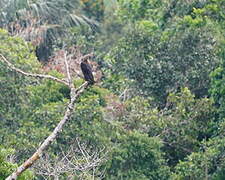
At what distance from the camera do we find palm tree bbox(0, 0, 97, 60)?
2376 centimetres

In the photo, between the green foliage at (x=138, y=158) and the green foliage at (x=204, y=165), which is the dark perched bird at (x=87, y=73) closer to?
the green foliage at (x=138, y=158)

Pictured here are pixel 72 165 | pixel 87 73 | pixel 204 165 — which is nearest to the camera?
pixel 87 73

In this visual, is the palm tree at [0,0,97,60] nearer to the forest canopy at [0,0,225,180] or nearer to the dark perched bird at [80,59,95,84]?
the forest canopy at [0,0,225,180]

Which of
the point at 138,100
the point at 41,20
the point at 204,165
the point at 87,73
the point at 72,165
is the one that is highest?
the point at 87,73

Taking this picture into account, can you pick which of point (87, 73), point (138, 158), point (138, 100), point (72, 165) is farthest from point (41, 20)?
point (87, 73)

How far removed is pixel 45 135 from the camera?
686 inches

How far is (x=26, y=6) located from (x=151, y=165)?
689cm

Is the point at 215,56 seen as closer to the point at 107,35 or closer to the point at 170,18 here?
the point at 170,18

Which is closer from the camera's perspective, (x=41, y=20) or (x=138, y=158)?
(x=138, y=158)

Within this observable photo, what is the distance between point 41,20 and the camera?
25.6 metres

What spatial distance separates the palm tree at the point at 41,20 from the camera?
2376cm

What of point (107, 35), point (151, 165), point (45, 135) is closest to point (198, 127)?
point (151, 165)

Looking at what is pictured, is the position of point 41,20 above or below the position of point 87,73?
below

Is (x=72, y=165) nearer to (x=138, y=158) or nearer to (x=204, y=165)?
(x=138, y=158)
